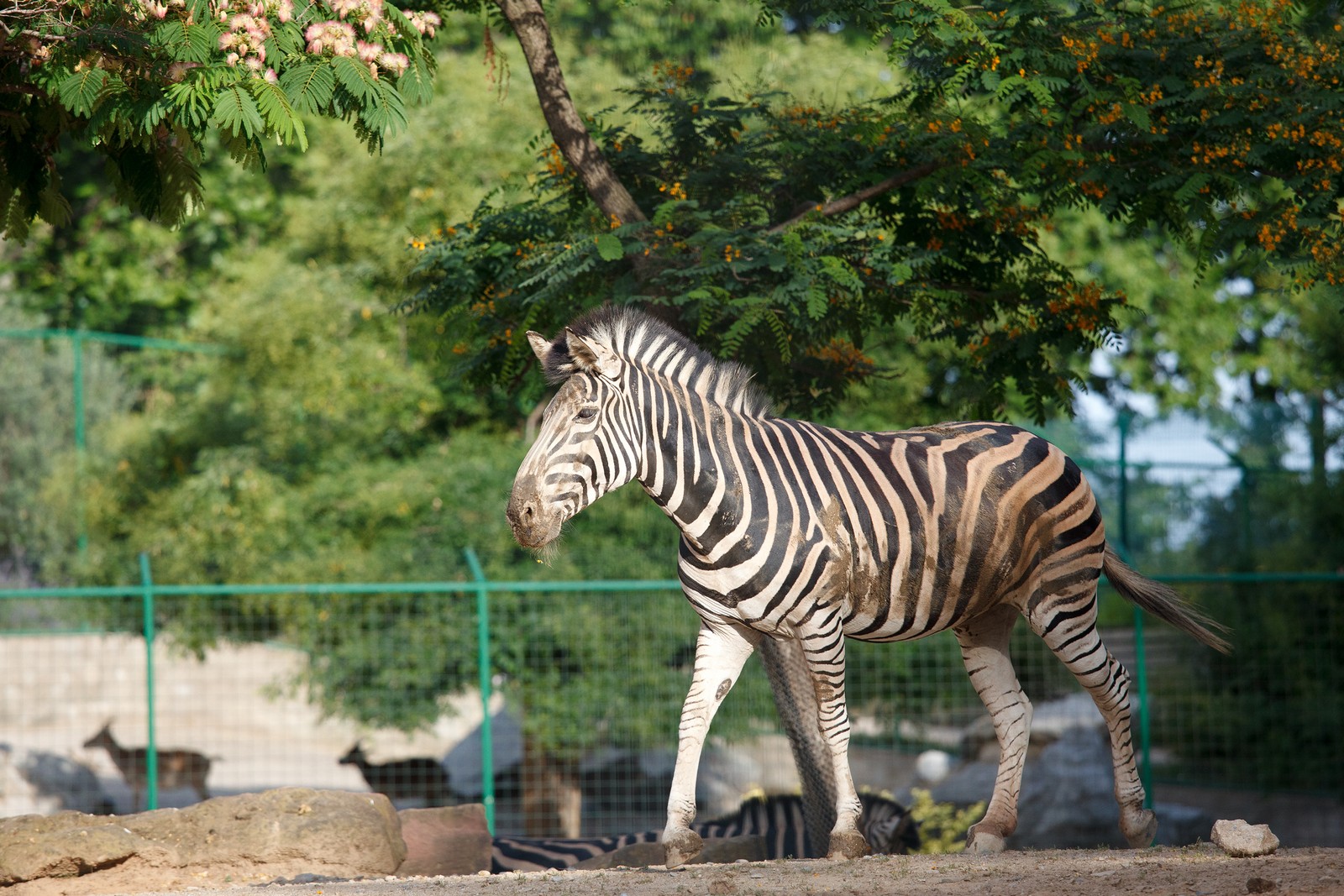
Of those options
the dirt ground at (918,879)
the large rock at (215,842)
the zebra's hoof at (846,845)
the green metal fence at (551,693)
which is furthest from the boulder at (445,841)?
the green metal fence at (551,693)

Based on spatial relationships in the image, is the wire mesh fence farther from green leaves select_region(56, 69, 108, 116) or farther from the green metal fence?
green leaves select_region(56, 69, 108, 116)

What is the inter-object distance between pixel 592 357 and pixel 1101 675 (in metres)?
2.72

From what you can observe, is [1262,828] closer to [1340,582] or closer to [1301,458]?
[1340,582]

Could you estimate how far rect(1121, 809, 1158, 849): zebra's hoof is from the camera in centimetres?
593

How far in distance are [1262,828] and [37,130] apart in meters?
6.20

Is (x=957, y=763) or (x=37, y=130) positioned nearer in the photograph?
(x=37, y=130)

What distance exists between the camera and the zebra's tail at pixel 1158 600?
6156mm

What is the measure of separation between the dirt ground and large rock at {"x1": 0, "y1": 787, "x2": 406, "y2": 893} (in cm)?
8

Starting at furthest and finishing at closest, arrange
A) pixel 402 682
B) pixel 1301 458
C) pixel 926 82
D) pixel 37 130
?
1. pixel 1301 458
2. pixel 402 682
3. pixel 926 82
4. pixel 37 130

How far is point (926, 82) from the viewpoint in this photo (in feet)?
23.3

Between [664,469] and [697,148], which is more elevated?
[697,148]

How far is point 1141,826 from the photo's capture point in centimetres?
593

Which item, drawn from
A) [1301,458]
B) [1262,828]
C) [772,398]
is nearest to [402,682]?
[772,398]

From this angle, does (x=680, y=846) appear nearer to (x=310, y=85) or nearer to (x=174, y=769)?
(x=310, y=85)
